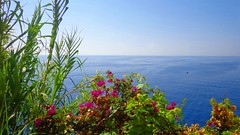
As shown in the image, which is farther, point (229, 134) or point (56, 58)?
point (56, 58)

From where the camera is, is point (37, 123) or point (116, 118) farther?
point (116, 118)

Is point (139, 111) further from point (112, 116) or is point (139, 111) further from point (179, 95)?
point (179, 95)

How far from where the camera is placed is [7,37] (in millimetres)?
2654

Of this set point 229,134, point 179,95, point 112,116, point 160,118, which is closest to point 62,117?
point 112,116

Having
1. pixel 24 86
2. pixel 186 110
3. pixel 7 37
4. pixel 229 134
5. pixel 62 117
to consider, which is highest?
pixel 7 37

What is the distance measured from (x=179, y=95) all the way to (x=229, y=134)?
145 ft

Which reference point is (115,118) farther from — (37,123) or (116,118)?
(37,123)

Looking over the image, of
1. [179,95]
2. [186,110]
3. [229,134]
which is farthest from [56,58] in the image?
[179,95]

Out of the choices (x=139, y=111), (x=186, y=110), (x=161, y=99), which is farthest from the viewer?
(x=186, y=110)

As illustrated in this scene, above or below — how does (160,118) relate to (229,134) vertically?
above

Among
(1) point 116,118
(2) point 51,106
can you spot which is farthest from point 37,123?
(1) point 116,118

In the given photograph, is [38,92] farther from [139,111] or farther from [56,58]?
[139,111]

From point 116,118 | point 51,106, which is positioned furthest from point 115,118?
point 51,106

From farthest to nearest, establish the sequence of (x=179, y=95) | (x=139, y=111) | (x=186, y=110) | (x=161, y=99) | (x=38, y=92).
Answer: (x=179, y=95) < (x=186, y=110) < (x=38, y=92) < (x=161, y=99) < (x=139, y=111)
